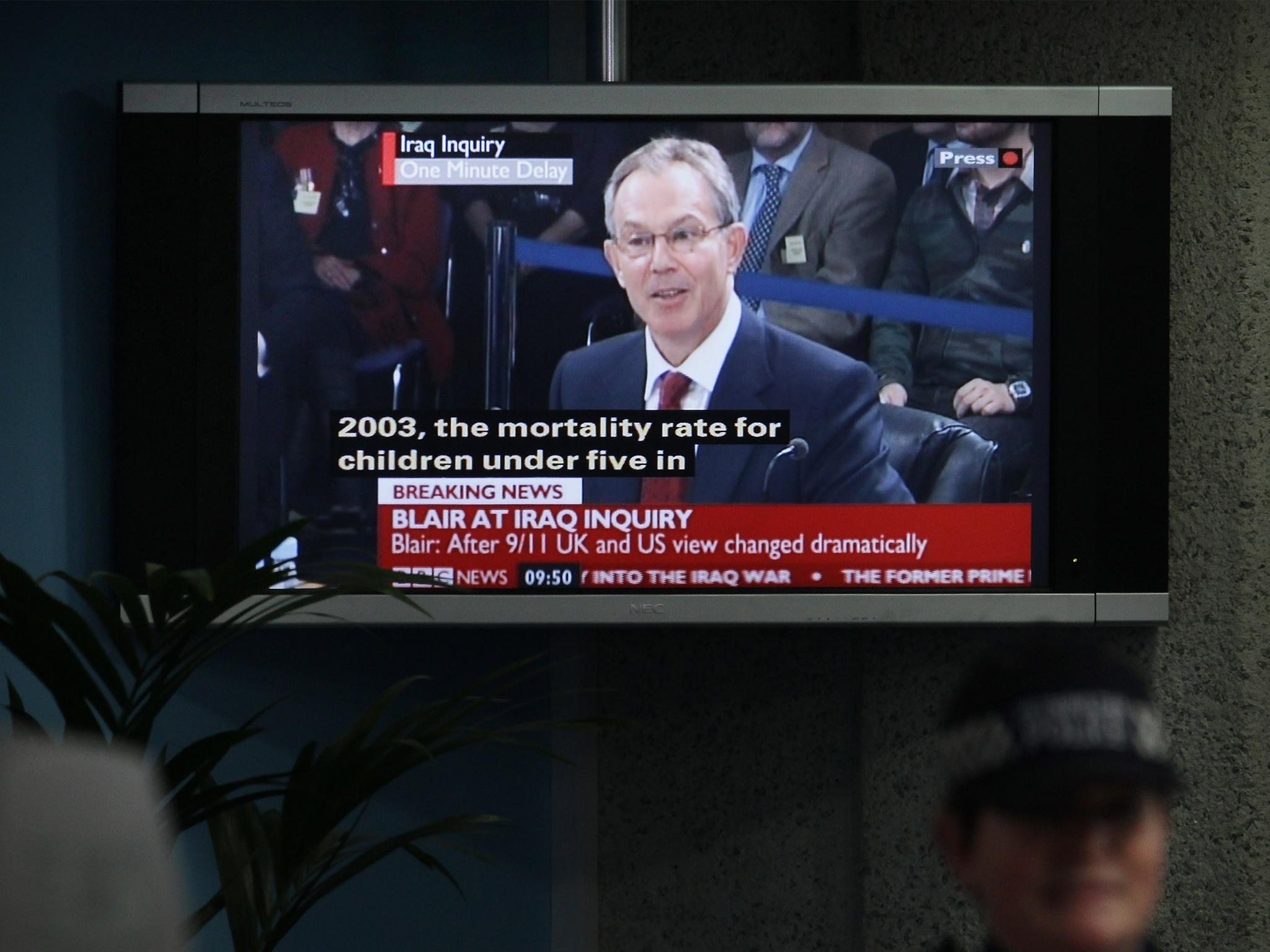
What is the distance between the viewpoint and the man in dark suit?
2.46m

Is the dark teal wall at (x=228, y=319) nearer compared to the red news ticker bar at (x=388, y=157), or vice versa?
the red news ticker bar at (x=388, y=157)

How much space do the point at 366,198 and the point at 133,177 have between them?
0.41 metres

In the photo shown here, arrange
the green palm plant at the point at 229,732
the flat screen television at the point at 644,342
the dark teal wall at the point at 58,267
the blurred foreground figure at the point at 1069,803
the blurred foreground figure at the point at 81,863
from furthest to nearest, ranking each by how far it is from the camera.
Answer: the dark teal wall at the point at 58,267 < the flat screen television at the point at 644,342 < the green palm plant at the point at 229,732 < the blurred foreground figure at the point at 1069,803 < the blurred foreground figure at the point at 81,863

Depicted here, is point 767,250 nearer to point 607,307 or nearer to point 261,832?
point 607,307

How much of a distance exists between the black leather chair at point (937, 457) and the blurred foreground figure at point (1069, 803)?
1.68 meters

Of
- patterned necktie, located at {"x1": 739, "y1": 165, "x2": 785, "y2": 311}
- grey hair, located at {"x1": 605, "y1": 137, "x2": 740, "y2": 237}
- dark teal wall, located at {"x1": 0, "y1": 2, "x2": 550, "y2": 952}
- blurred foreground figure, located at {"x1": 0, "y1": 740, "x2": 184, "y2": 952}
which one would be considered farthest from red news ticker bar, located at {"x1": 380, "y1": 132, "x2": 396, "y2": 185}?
blurred foreground figure, located at {"x1": 0, "y1": 740, "x2": 184, "y2": 952}

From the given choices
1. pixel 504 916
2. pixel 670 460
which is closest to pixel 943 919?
pixel 504 916

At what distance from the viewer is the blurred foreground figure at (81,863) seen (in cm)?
45

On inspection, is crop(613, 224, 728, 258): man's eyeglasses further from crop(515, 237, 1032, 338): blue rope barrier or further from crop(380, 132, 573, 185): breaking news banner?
crop(380, 132, 573, 185): breaking news banner

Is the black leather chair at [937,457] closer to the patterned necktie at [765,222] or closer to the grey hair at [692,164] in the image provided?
the patterned necktie at [765,222]

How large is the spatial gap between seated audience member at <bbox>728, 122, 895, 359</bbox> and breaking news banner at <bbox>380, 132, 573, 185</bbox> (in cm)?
33

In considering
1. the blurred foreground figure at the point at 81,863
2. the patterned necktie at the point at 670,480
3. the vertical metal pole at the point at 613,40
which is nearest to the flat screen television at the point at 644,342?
the patterned necktie at the point at 670,480

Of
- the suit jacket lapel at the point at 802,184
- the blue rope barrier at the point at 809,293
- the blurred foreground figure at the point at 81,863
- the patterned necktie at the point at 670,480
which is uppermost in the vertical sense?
the suit jacket lapel at the point at 802,184

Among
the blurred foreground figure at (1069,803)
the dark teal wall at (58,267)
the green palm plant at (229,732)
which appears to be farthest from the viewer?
the dark teal wall at (58,267)
